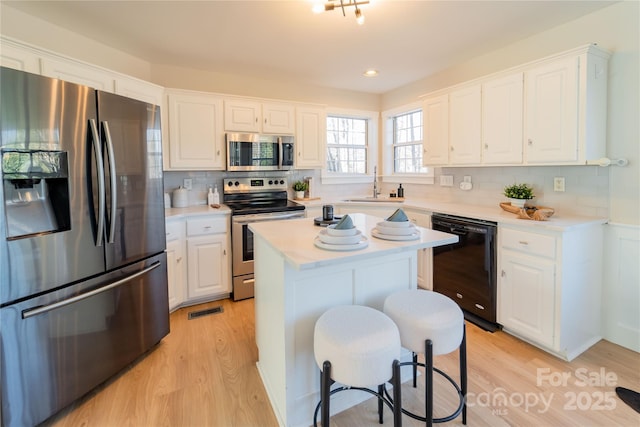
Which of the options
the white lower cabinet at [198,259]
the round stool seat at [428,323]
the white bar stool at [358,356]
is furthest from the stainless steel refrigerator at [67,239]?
the round stool seat at [428,323]

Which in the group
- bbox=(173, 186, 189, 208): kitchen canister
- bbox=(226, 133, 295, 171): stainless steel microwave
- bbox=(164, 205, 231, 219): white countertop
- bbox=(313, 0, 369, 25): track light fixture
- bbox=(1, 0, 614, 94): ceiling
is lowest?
bbox=(164, 205, 231, 219): white countertop

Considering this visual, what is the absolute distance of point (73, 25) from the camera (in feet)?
8.15

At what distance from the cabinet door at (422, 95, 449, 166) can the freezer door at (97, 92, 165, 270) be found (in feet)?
8.79

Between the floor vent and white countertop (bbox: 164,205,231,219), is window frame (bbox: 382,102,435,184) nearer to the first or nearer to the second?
white countertop (bbox: 164,205,231,219)

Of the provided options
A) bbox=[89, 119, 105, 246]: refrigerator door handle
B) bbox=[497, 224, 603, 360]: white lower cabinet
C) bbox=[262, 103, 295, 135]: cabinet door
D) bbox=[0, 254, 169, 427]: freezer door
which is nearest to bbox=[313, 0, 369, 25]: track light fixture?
bbox=[89, 119, 105, 246]: refrigerator door handle

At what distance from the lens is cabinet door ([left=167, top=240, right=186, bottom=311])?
287 centimetres

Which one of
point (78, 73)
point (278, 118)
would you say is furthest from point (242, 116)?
point (78, 73)

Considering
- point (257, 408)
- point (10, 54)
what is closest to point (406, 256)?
point (257, 408)

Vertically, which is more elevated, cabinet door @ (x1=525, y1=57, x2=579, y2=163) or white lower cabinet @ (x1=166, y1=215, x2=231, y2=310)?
cabinet door @ (x1=525, y1=57, x2=579, y2=163)

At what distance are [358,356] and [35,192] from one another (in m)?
1.81

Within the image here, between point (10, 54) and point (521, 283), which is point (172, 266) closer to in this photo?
point (10, 54)

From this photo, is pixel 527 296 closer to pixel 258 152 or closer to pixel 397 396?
pixel 397 396

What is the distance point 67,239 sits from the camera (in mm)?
1700

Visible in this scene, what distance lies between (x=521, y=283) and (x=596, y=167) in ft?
3.44
